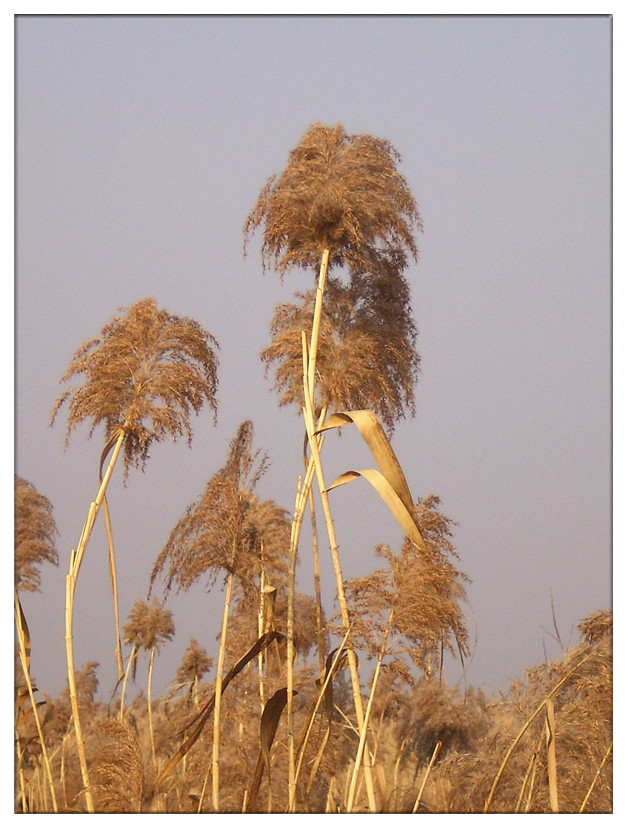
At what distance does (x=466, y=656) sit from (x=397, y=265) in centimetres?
237

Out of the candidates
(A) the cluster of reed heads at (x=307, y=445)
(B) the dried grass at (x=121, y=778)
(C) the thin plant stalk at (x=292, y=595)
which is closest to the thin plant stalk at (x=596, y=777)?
(A) the cluster of reed heads at (x=307, y=445)

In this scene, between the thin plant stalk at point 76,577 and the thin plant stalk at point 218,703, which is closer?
the thin plant stalk at point 76,577

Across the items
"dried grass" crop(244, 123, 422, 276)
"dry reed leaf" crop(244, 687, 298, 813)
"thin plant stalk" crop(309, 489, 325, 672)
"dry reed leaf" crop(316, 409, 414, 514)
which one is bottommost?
"dry reed leaf" crop(244, 687, 298, 813)

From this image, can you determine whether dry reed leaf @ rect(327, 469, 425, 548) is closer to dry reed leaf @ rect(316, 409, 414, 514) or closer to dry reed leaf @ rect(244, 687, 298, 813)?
dry reed leaf @ rect(316, 409, 414, 514)

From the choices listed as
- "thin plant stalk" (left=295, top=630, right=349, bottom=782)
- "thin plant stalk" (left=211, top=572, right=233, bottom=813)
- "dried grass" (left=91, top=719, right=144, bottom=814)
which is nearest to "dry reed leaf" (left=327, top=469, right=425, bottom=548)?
"thin plant stalk" (left=295, top=630, right=349, bottom=782)

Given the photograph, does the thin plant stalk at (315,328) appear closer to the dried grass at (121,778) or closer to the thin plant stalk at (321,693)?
the thin plant stalk at (321,693)

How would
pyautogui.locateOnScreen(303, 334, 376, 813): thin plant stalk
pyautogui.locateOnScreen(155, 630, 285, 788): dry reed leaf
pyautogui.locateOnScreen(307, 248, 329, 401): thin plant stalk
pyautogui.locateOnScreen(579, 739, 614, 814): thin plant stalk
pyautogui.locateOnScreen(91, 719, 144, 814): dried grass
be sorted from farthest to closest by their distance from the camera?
pyautogui.locateOnScreen(91, 719, 144, 814): dried grass, pyautogui.locateOnScreen(579, 739, 614, 814): thin plant stalk, pyautogui.locateOnScreen(307, 248, 329, 401): thin plant stalk, pyautogui.locateOnScreen(155, 630, 285, 788): dry reed leaf, pyautogui.locateOnScreen(303, 334, 376, 813): thin plant stalk

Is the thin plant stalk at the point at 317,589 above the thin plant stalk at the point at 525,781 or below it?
above

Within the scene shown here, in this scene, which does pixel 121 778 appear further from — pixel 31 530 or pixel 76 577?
pixel 31 530

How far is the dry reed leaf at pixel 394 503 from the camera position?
14.7 ft

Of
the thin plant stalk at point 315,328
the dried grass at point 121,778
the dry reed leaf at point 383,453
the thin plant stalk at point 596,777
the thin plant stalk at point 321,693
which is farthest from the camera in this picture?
the dried grass at point 121,778

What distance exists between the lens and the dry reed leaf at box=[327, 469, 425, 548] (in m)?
4.48

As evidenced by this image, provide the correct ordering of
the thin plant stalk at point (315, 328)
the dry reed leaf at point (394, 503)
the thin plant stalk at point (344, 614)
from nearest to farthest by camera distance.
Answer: the dry reed leaf at point (394, 503)
the thin plant stalk at point (344, 614)
the thin plant stalk at point (315, 328)
